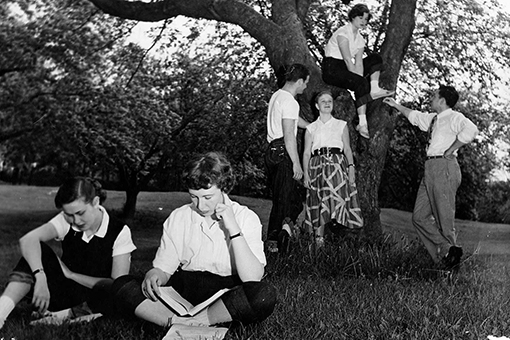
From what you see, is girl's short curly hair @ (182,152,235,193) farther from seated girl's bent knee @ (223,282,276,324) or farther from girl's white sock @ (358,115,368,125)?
girl's white sock @ (358,115,368,125)

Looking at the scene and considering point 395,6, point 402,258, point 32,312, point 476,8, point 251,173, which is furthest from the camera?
point 476,8

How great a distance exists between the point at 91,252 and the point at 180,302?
643 millimetres

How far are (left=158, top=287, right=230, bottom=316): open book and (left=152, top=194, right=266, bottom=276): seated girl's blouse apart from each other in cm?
13

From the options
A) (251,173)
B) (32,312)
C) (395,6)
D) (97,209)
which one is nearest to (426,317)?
(97,209)

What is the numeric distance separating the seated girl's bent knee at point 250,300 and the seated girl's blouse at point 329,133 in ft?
7.43

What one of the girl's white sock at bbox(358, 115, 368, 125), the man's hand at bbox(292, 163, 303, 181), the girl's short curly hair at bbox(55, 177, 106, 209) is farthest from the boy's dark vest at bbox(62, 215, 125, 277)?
the girl's white sock at bbox(358, 115, 368, 125)

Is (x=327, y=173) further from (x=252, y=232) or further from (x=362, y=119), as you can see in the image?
(x=252, y=232)

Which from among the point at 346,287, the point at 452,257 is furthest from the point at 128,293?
the point at 452,257

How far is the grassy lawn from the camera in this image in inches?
115

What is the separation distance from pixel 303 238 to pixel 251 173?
2019 mm

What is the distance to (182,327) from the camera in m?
2.71

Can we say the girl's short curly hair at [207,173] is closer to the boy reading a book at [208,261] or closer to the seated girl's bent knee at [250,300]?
the boy reading a book at [208,261]

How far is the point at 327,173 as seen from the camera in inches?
191

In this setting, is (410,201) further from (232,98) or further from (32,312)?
(32,312)
